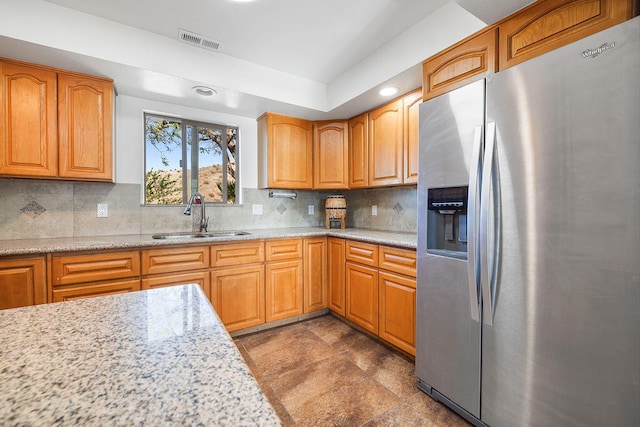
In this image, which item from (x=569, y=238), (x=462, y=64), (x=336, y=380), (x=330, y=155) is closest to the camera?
(x=569, y=238)

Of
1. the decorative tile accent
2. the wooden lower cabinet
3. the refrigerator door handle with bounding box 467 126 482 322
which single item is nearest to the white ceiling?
the refrigerator door handle with bounding box 467 126 482 322

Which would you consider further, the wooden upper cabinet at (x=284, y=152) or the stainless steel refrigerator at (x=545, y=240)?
the wooden upper cabinet at (x=284, y=152)

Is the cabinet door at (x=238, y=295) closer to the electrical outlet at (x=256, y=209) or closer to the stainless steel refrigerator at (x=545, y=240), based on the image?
the electrical outlet at (x=256, y=209)

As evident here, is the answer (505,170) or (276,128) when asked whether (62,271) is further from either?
(505,170)

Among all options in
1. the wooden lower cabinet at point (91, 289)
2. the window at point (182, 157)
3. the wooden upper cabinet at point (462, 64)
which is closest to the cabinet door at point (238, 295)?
the wooden lower cabinet at point (91, 289)

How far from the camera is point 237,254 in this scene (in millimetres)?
2570

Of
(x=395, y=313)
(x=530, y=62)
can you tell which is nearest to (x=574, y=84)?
(x=530, y=62)

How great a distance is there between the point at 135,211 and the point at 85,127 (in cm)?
80

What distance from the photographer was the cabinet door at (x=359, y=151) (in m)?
2.97

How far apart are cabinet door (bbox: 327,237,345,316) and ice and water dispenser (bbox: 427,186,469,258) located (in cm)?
120

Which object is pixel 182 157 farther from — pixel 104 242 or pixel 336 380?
pixel 336 380

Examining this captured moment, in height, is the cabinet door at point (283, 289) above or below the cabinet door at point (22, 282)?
below

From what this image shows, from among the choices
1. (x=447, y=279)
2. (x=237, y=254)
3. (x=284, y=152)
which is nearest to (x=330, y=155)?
(x=284, y=152)

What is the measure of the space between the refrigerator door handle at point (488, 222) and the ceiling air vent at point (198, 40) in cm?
212
